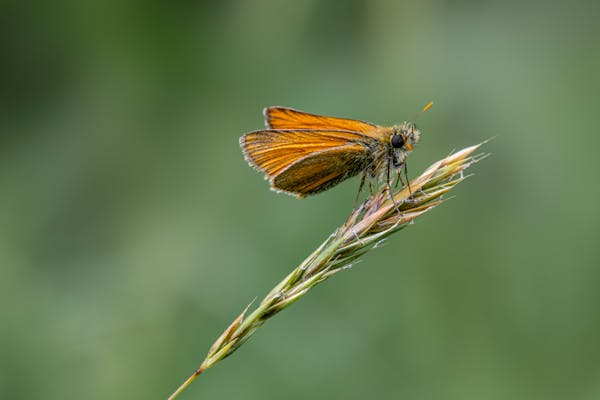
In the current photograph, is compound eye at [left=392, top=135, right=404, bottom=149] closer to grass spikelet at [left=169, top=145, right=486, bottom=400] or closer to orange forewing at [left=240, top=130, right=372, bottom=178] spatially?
orange forewing at [left=240, top=130, right=372, bottom=178]

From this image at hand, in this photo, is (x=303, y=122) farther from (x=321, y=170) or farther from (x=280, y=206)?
(x=280, y=206)

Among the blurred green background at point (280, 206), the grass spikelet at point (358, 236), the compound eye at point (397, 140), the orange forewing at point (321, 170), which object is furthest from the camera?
the blurred green background at point (280, 206)

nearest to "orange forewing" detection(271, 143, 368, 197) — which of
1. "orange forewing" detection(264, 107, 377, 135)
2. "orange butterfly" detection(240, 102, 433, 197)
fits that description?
"orange butterfly" detection(240, 102, 433, 197)

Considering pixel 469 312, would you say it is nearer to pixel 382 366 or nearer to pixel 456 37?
pixel 382 366

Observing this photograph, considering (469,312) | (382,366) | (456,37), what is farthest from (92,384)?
(456,37)

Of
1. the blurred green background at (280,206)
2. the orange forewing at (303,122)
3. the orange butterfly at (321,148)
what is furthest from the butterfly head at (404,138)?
the blurred green background at (280,206)

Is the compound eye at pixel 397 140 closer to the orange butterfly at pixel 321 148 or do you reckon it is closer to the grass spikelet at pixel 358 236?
the orange butterfly at pixel 321 148
